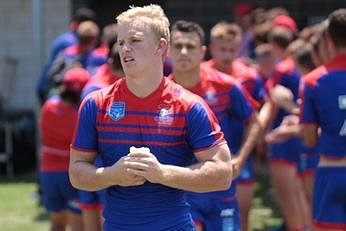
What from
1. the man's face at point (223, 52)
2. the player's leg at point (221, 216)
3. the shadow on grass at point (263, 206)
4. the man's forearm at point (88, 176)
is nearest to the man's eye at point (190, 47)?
the player's leg at point (221, 216)

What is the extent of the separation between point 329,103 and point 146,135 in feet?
6.43

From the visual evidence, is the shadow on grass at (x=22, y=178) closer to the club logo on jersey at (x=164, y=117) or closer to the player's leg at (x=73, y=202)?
the player's leg at (x=73, y=202)

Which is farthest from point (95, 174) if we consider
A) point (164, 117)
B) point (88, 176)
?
point (164, 117)

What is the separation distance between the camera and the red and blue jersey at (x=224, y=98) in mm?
5852

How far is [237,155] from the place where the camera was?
6.15 metres

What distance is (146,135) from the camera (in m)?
3.83

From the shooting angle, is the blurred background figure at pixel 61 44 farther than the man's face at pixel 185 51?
Yes

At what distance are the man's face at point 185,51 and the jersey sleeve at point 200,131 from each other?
69.4 inches

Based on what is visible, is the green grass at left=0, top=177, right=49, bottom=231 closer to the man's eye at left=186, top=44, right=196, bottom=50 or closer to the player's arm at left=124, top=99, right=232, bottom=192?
the man's eye at left=186, top=44, right=196, bottom=50

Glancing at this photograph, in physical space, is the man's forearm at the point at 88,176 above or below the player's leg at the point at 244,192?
above

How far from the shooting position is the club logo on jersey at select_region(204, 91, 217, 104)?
19.1 feet

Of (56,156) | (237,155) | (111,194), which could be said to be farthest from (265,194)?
(111,194)

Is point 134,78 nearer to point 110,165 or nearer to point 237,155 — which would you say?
point 110,165

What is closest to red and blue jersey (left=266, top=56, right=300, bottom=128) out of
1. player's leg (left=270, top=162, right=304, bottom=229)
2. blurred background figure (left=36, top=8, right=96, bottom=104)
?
player's leg (left=270, top=162, right=304, bottom=229)
